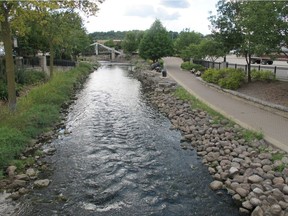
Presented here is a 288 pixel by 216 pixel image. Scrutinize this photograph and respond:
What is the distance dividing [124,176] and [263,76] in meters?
13.2

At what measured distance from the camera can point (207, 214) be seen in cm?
757

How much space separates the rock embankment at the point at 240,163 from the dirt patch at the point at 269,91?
3.35 metres

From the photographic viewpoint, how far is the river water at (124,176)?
7.79m

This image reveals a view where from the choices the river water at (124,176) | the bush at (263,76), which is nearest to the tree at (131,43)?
the bush at (263,76)

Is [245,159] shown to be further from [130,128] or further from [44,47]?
[44,47]

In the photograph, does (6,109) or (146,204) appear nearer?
(146,204)

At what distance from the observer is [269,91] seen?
16.8 meters

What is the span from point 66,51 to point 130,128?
107ft

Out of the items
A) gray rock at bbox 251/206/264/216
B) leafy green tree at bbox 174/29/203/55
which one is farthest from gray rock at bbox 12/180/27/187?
leafy green tree at bbox 174/29/203/55

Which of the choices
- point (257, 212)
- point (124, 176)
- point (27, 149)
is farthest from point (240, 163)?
point (27, 149)

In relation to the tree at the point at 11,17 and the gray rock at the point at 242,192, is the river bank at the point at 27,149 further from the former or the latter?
the gray rock at the point at 242,192

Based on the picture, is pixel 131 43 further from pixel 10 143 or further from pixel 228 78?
pixel 10 143

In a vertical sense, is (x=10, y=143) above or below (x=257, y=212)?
above

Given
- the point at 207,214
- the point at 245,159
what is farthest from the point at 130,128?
the point at 207,214
